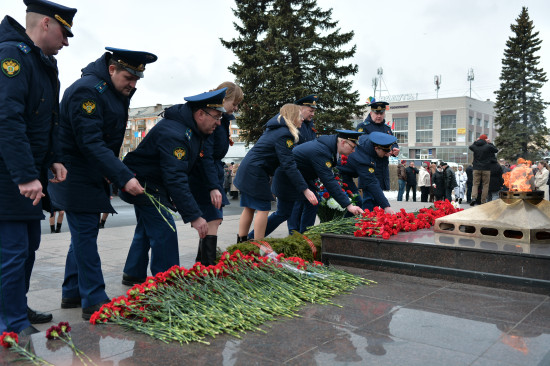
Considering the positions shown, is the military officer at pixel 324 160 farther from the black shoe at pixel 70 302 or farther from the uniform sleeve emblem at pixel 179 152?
the black shoe at pixel 70 302

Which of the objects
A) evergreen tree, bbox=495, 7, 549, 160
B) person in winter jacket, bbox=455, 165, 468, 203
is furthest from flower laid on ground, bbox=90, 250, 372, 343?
evergreen tree, bbox=495, 7, 549, 160

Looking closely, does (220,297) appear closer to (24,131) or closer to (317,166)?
(24,131)

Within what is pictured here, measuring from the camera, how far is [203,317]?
2.76 metres

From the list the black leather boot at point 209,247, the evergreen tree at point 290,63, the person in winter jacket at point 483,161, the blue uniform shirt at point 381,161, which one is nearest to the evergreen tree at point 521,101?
the evergreen tree at point 290,63

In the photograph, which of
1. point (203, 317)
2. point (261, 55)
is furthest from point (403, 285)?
point (261, 55)

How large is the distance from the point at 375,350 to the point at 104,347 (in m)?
1.40

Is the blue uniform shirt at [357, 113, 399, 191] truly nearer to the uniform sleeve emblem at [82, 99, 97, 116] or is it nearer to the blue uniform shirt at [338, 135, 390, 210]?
the blue uniform shirt at [338, 135, 390, 210]

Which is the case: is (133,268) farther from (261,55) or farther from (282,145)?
(261,55)

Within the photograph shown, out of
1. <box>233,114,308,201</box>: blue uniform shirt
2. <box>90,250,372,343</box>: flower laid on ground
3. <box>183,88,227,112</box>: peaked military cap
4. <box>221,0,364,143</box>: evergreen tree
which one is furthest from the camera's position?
<box>221,0,364,143</box>: evergreen tree

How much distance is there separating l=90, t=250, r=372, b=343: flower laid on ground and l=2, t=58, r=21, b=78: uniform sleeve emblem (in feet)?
4.92

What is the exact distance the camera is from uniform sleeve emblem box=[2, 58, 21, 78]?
2.94 meters

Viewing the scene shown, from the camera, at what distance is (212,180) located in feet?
15.4

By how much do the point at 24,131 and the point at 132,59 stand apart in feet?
3.23

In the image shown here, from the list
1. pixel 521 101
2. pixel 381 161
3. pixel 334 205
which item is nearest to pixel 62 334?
pixel 334 205
